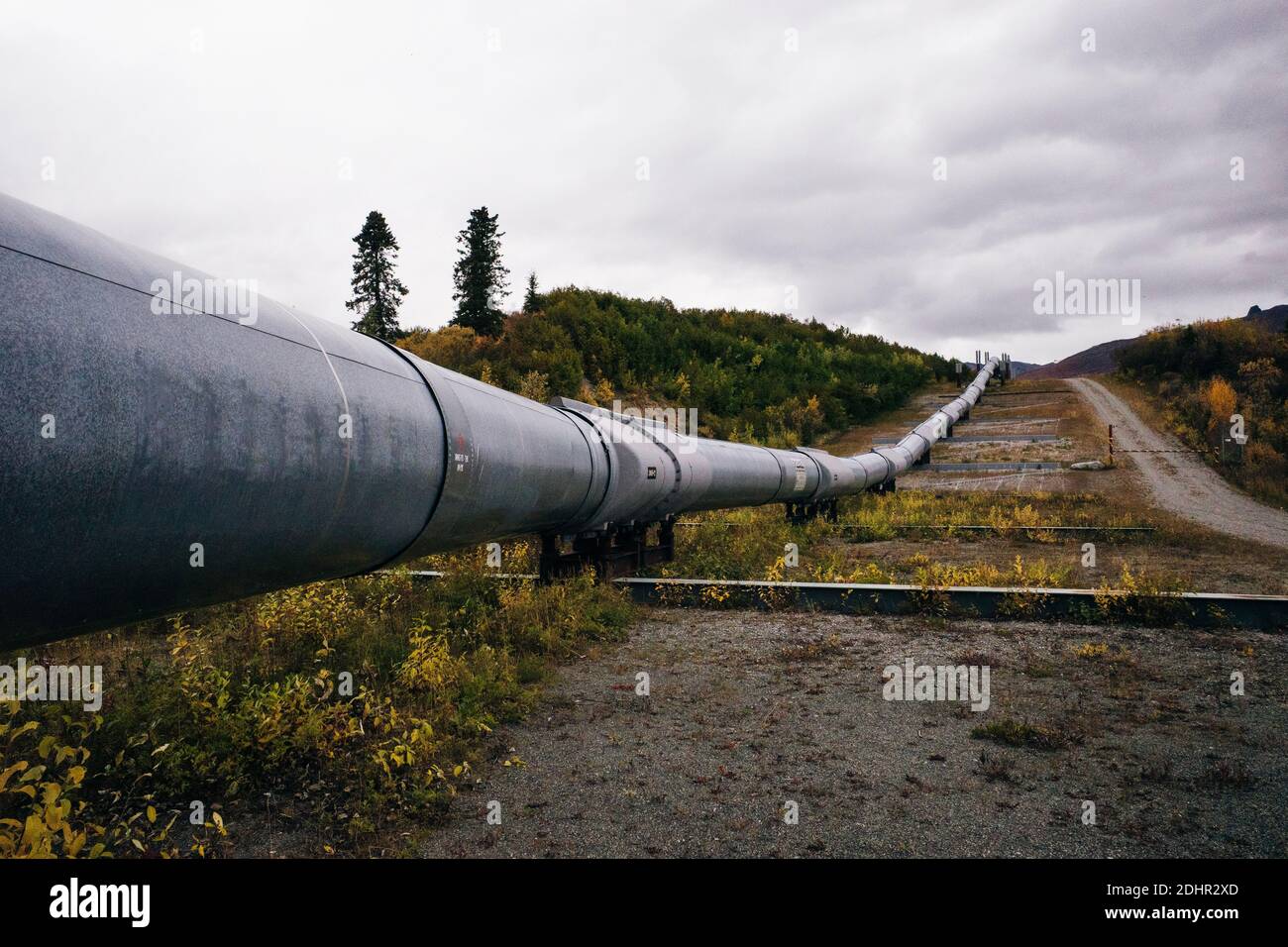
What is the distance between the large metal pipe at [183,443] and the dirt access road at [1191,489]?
1289cm

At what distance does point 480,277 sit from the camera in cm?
2617

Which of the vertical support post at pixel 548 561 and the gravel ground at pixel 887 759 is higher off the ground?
the vertical support post at pixel 548 561

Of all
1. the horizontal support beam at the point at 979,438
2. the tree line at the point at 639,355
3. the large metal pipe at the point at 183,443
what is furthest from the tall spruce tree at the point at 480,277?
the large metal pipe at the point at 183,443

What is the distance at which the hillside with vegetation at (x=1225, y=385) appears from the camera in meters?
17.3

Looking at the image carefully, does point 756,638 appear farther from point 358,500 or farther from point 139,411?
point 139,411

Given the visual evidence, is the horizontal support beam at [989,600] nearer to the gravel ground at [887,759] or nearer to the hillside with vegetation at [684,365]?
the gravel ground at [887,759]

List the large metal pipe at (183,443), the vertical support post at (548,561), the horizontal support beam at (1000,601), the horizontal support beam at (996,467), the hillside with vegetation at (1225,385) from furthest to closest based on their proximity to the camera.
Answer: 1. the horizontal support beam at (996,467)
2. the hillside with vegetation at (1225,385)
3. the vertical support post at (548,561)
4. the horizontal support beam at (1000,601)
5. the large metal pipe at (183,443)

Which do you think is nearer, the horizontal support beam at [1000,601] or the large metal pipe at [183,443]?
the large metal pipe at [183,443]

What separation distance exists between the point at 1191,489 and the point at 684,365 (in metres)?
16.3

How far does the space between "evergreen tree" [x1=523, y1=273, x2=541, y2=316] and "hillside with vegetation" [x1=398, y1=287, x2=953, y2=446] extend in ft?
0.41

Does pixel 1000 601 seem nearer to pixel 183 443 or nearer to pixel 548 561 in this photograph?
pixel 548 561

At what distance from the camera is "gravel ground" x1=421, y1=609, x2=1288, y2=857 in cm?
322
